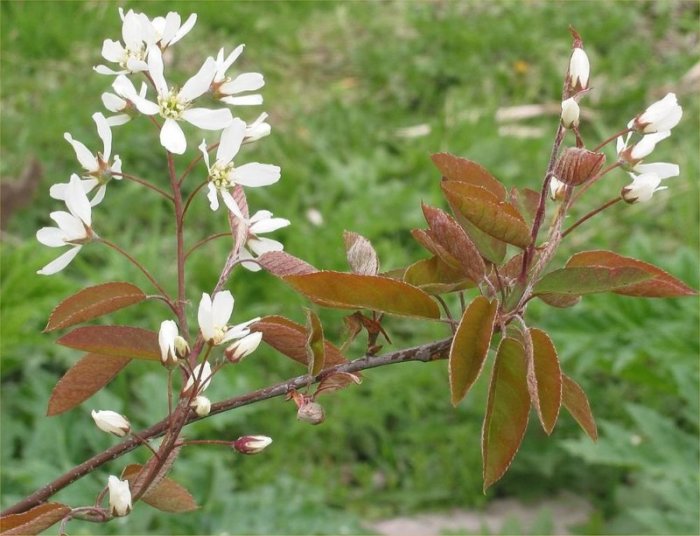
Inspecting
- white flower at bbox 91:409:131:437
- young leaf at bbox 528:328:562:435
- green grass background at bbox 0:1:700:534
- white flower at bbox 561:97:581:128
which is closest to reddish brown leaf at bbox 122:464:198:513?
white flower at bbox 91:409:131:437

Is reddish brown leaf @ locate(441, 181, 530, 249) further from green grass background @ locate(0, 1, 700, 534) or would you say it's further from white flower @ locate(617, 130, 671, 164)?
green grass background @ locate(0, 1, 700, 534)

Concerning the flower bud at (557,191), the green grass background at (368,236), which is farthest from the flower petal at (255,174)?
the green grass background at (368,236)

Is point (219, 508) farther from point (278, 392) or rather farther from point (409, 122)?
point (409, 122)

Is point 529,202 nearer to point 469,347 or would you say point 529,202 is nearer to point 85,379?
point 469,347

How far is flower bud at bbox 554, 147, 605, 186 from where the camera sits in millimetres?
609

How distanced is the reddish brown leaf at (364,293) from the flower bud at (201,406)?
10 centimetres

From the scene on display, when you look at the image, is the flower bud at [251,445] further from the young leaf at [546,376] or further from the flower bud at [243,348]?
the young leaf at [546,376]

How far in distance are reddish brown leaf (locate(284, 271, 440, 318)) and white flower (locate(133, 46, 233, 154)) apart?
0.45ft

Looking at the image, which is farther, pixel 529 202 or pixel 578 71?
pixel 529 202

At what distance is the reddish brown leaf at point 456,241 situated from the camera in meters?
0.64

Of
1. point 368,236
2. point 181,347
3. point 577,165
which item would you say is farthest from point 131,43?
point 368,236

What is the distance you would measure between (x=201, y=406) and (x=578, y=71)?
0.34 meters

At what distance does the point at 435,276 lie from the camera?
723 mm

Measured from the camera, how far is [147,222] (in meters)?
2.83
